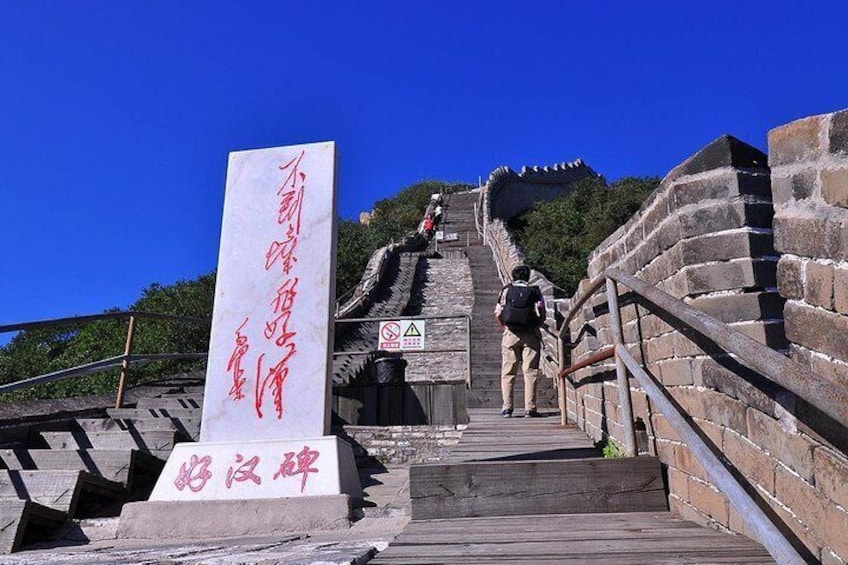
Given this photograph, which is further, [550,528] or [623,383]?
[623,383]

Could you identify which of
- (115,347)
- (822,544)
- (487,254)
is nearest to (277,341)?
(822,544)

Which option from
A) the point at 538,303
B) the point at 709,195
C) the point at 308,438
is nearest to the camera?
the point at 709,195

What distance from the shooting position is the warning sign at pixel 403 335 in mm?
8656

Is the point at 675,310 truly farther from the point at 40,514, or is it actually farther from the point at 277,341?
the point at 40,514

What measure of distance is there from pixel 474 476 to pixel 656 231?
1416 mm

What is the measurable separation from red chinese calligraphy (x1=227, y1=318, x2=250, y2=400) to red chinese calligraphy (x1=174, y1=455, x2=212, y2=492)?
494 mm

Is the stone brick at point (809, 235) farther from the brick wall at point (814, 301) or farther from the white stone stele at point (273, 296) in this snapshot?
the white stone stele at point (273, 296)

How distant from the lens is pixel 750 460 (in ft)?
6.46

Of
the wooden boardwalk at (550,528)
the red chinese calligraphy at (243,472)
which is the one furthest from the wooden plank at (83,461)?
the wooden boardwalk at (550,528)

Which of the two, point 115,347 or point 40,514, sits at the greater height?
point 115,347

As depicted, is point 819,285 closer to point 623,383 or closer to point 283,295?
point 623,383

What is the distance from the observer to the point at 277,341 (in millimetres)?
4547

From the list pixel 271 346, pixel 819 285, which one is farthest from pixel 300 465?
pixel 819 285

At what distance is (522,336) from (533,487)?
3.40 meters
